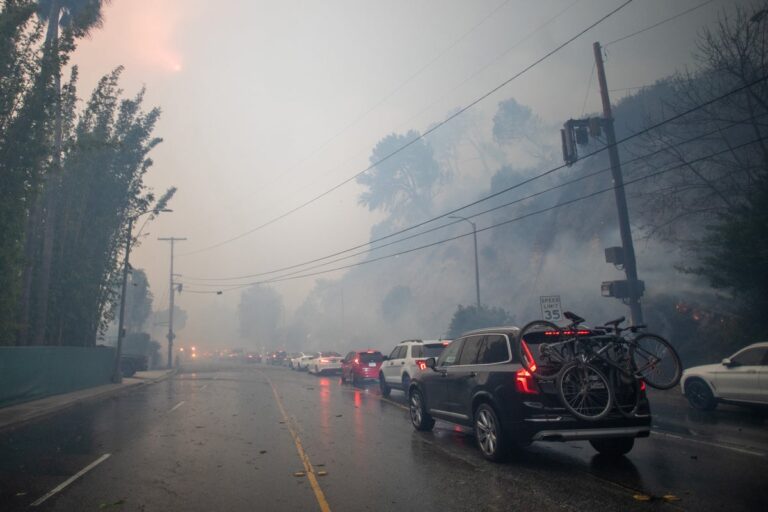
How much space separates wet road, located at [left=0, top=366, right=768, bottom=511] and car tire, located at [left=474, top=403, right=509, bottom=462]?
17cm

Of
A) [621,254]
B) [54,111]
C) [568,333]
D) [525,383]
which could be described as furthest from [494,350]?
[54,111]

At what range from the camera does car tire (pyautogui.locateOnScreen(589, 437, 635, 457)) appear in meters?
7.21

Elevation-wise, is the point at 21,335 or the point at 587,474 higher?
the point at 21,335

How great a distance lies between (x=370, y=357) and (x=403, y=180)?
94.6 m

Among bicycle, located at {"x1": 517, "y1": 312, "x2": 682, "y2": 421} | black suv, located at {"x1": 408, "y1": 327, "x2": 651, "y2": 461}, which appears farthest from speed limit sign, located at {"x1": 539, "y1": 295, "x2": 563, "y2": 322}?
bicycle, located at {"x1": 517, "y1": 312, "x2": 682, "y2": 421}

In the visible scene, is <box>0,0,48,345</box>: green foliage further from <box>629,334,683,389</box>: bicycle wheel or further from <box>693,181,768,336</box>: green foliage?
<box>693,181,768,336</box>: green foliage

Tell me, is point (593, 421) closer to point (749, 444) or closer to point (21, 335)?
point (749, 444)

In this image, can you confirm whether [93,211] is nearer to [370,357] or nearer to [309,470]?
[370,357]

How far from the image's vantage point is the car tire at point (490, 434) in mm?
6848

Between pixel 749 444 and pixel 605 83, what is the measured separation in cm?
1519

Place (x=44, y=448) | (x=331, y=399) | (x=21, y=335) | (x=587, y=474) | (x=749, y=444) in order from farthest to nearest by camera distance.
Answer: (x=21, y=335) < (x=331, y=399) < (x=44, y=448) < (x=749, y=444) < (x=587, y=474)

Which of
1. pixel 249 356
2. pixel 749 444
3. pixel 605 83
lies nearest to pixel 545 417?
pixel 749 444

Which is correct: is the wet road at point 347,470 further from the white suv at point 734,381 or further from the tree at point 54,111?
the tree at point 54,111

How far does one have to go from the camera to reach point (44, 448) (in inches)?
348
